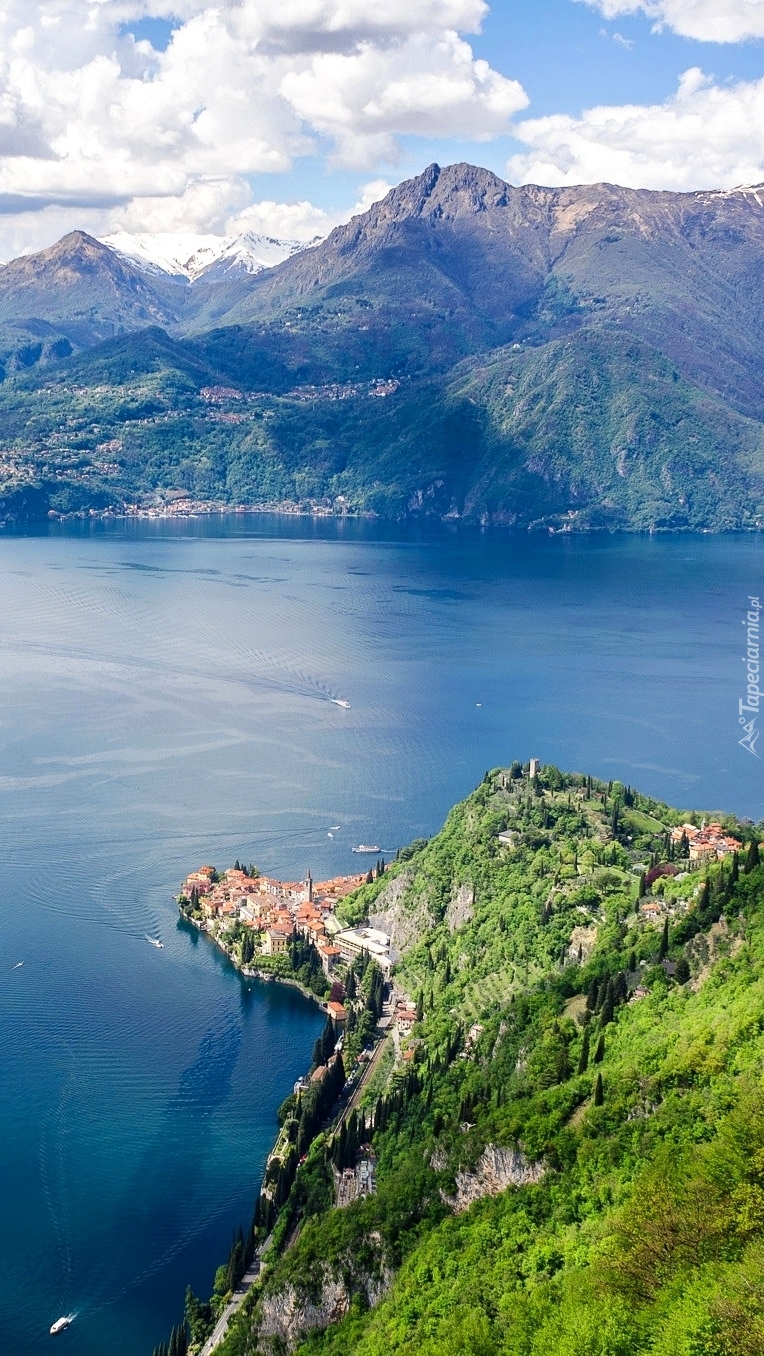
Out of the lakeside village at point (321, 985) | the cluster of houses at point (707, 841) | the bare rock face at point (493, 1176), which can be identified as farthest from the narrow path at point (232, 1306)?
the cluster of houses at point (707, 841)

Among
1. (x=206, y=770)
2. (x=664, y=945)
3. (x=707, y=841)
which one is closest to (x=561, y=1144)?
(x=664, y=945)

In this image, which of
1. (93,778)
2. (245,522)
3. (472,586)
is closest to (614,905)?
(93,778)

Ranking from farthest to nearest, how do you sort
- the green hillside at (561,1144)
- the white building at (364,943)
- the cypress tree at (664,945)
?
the white building at (364,943), the cypress tree at (664,945), the green hillside at (561,1144)

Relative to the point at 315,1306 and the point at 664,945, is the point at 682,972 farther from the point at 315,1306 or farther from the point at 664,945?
the point at 315,1306

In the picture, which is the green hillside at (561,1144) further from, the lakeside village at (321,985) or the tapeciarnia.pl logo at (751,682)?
the tapeciarnia.pl logo at (751,682)

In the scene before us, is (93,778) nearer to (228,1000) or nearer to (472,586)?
(228,1000)

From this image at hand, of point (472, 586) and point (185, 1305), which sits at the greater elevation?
point (472, 586)
